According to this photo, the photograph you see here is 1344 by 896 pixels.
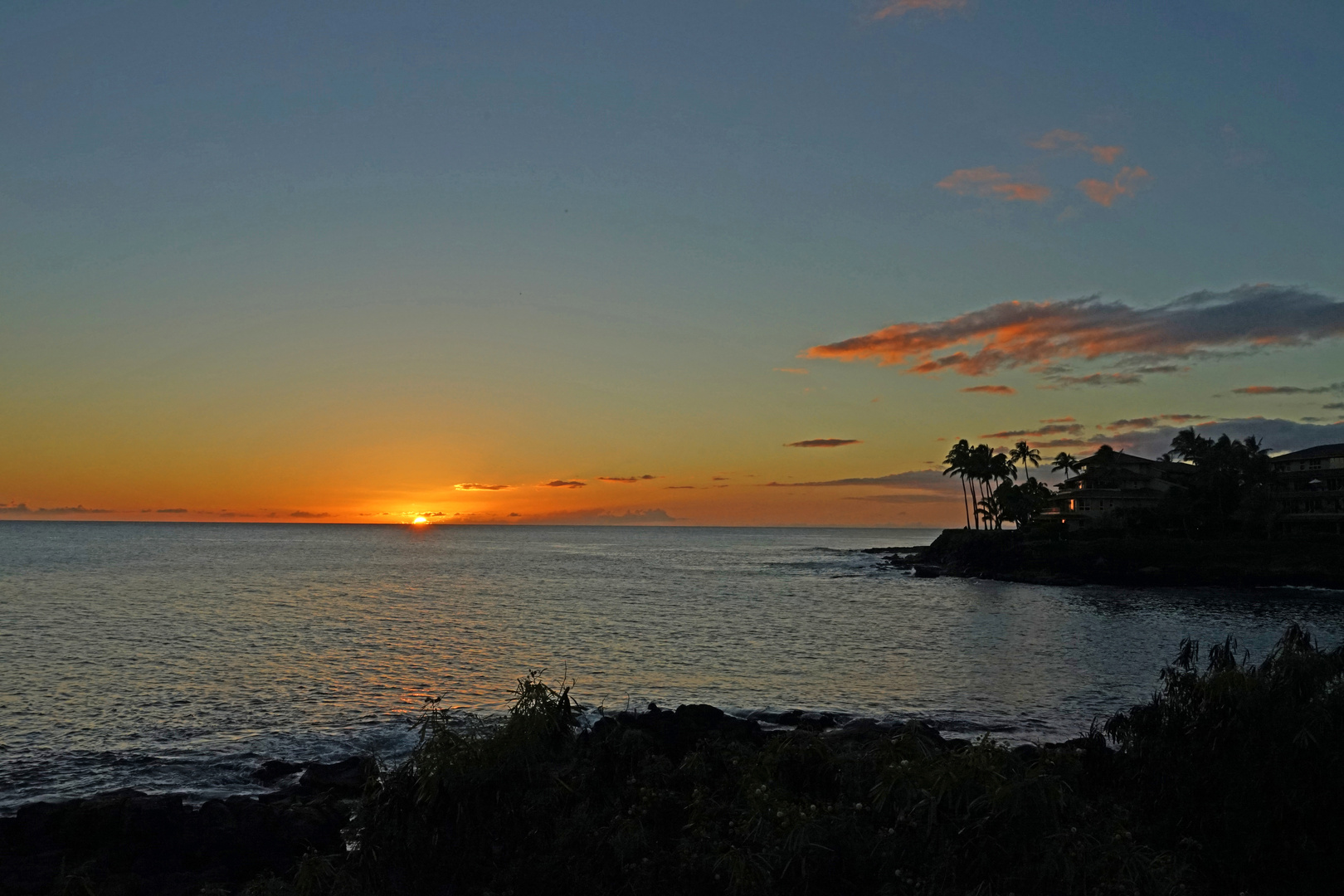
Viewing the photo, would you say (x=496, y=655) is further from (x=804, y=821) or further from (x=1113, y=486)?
(x=1113, y=486)

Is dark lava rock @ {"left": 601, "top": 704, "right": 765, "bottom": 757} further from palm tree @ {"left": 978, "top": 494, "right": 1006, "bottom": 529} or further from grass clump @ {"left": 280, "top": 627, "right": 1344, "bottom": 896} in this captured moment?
palm tree @ {"left": 978, "top": 494, "right": 1006, "bottom": 529}

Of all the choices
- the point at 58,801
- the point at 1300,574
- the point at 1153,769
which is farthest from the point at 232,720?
the point at 1300,574

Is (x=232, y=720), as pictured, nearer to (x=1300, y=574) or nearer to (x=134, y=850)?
(x=134, y=850)

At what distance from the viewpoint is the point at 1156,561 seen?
96938 millimetres

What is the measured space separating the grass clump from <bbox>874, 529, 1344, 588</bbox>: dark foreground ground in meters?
87.1

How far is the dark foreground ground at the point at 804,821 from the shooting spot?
1120 cm

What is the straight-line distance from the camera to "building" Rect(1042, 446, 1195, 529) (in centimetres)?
12525

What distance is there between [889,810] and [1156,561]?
326ft

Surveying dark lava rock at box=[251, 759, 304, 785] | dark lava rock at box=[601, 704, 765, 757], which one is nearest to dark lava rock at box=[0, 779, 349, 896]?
dark lava rock at box=[251, 759, 304, 785]

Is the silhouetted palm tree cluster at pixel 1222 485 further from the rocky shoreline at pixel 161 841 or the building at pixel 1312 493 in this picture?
the rocky shoreline at pixel 161 841

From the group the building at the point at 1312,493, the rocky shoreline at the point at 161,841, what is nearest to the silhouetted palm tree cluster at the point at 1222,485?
the building at the point at 1312,493

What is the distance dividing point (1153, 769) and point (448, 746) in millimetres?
13000

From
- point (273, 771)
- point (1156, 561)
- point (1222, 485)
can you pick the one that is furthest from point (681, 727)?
point (1222, 485)

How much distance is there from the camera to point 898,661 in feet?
150
